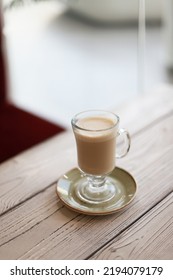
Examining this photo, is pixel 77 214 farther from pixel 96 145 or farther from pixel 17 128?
pixel 17 128

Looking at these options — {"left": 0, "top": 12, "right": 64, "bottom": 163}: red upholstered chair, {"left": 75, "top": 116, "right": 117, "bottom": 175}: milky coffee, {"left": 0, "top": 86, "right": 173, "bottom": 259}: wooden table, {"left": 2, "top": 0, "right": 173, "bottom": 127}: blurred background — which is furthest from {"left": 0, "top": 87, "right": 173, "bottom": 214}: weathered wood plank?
{"left": 2, "top": 0, "right": 173, "bottom": 127}: blurred background

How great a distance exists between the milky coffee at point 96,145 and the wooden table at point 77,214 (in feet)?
0.31

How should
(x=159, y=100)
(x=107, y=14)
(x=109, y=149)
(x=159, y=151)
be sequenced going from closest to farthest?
1. (x=109, y=149)
2. (x=159, y=151)
3. (x=159, y=100)
4. (x=107, y=14)

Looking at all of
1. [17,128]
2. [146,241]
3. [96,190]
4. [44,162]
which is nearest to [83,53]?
[17,128]

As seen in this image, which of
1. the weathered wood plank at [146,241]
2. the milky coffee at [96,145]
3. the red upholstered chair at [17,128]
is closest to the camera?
the weathered wood plank at [146,241]

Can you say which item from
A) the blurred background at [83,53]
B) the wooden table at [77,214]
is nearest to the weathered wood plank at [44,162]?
the wooden table at [77,214]

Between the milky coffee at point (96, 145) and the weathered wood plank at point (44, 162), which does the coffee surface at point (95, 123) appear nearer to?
the milky coffee at point (96, 145)

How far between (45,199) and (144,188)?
22cm

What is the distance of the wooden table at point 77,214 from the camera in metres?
0.79

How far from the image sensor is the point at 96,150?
91 cm

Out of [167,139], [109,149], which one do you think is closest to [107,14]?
[167,139]

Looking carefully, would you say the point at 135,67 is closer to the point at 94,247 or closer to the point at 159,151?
the point at 159,151

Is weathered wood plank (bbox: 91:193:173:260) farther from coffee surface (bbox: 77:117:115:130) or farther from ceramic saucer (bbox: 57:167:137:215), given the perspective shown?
coffee surface (bbox: 77:117:115:130)
